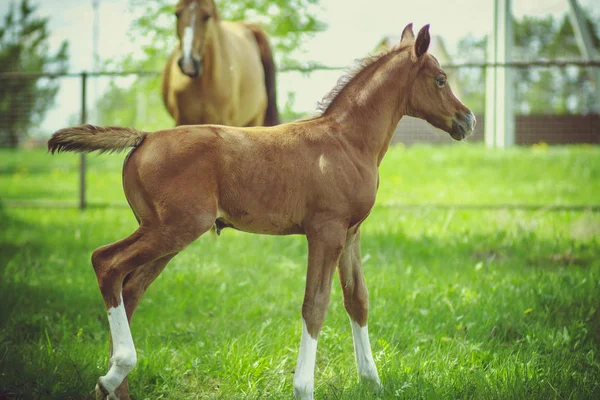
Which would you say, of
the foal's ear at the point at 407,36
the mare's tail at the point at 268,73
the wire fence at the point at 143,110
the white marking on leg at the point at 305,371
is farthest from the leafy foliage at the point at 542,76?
the white marking on leg at the point at 305,371

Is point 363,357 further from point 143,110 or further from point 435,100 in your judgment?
point 143,110

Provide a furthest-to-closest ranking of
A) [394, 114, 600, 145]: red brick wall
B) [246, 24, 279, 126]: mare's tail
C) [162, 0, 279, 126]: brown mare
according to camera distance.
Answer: [394, 114, 600, 145]: red brick wall, [246, 24, 279, 126]: mare's tail, [162, 0, 279, 126]: brown mare

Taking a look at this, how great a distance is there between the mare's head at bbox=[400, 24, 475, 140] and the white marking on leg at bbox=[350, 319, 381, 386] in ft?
4.00

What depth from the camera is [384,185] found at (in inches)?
403

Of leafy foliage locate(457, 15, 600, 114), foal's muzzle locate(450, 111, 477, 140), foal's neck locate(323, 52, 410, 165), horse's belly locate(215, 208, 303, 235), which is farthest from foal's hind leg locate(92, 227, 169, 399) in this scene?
leafy foliage locate(457, 15, 600, 114)

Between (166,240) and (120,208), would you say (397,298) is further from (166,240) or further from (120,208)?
(120,208)

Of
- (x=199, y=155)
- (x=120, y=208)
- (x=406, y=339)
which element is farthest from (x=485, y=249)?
(x=120, y=208)

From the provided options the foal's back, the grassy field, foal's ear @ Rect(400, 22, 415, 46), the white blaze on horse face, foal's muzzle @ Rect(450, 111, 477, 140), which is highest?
the white blaze on horse face

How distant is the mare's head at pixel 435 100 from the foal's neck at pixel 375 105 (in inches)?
2.2

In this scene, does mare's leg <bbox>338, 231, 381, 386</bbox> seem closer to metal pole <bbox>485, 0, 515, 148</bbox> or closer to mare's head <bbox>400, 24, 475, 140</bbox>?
mare's head <bbox>400, 24, 475, 140</bbox>

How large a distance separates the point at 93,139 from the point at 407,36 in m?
1.84

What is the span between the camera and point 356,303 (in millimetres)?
3369

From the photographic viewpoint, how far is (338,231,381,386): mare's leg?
3322 mm

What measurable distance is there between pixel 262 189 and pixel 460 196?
6817mm
